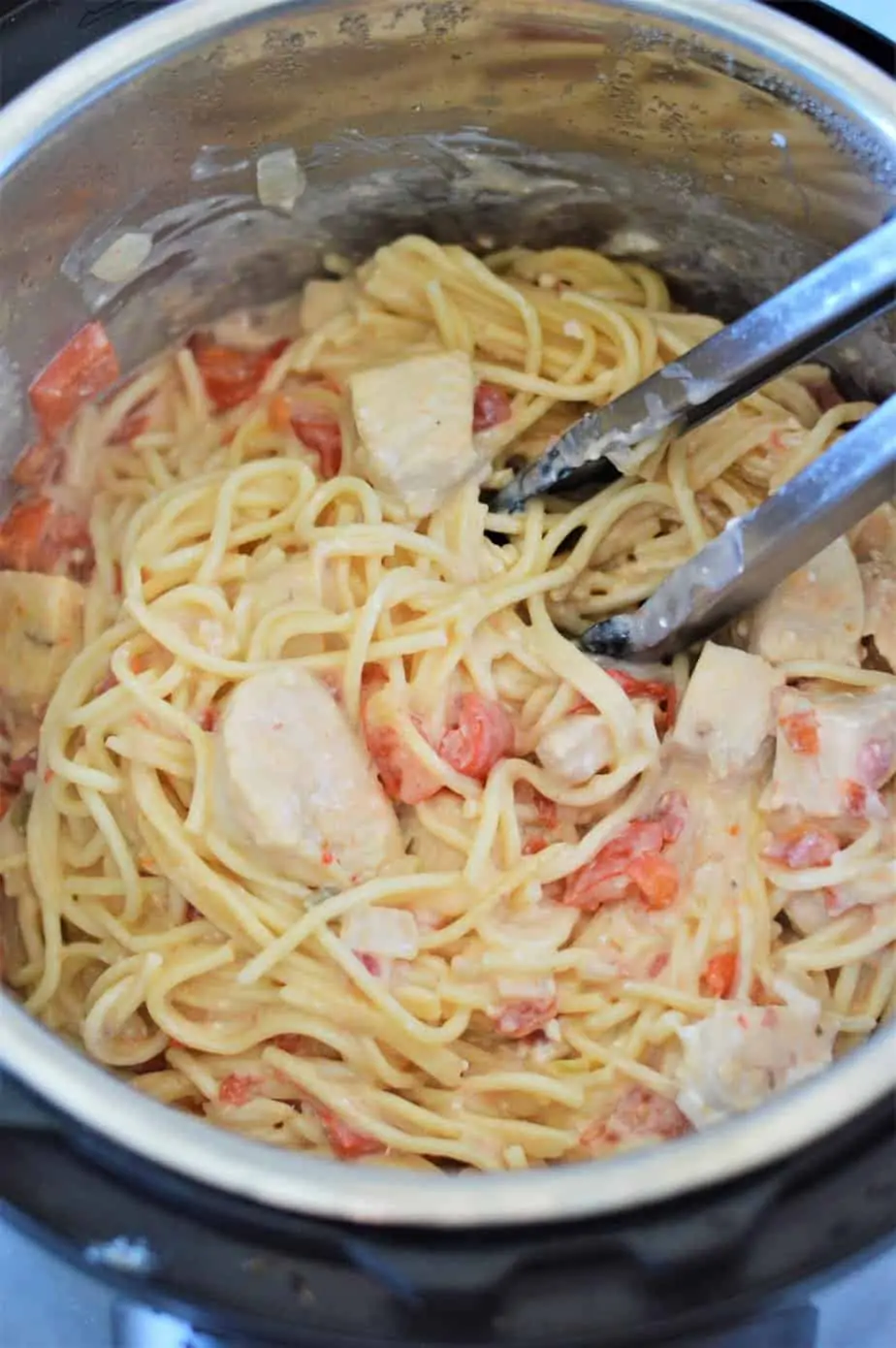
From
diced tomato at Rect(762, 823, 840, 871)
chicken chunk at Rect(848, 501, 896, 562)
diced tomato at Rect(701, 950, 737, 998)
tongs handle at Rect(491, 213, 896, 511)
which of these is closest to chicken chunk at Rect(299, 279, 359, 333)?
tongs handle at Rect(491, 213, 896, 511)

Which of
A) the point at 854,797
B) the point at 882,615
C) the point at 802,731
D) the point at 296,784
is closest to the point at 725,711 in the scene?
the point at 802,731

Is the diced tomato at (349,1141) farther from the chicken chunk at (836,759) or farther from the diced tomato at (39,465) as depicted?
the diced tomato at (39,465)

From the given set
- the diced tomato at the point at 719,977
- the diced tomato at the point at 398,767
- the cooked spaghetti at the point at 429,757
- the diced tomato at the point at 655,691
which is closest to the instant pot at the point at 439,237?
the cooked spaghetti at the point at 429,757

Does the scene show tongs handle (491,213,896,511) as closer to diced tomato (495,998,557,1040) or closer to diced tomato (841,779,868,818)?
diced tomato (841,779,868,818)

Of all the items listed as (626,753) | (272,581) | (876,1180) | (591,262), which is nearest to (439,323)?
(591,262)

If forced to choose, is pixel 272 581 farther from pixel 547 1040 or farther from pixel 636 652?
pixel 547 1040
